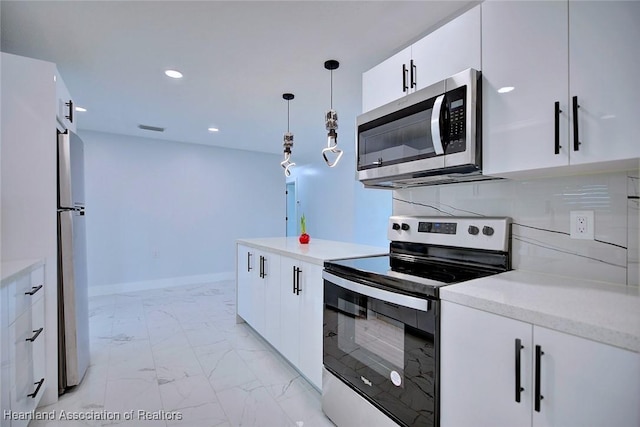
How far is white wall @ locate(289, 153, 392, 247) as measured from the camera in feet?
20.0

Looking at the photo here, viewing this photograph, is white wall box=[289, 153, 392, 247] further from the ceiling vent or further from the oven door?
the oven door

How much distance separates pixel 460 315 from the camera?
1099 millimetres

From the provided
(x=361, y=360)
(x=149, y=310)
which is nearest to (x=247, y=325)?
(x=149, y=310)

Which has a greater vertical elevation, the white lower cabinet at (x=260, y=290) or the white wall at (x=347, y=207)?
the white wall at (x=347, y=207)

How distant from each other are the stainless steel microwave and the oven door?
25.3 inches

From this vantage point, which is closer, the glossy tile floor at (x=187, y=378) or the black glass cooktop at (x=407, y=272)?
the black glass cooktop at (x=407, y=272)

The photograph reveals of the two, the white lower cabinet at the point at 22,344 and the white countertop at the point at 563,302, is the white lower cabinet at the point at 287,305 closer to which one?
the white countertop at the point at 563,302

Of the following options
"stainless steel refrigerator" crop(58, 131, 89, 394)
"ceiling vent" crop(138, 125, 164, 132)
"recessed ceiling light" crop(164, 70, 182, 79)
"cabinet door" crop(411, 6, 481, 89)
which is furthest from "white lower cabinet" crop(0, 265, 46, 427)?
"ceiling vent" crop(138, 125, 164, 132)

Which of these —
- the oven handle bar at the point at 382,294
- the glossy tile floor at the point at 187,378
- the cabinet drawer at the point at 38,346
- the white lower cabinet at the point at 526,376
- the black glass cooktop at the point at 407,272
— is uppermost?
the black glass cooktop at the point at 407,272

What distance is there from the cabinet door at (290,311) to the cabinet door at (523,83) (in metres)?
1.38

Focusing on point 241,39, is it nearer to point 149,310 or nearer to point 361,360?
point 361,360

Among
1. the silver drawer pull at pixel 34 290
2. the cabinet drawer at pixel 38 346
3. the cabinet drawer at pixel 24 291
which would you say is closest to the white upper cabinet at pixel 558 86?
the cabinet drawer at pixel 24 291

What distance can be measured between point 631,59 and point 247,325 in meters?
3.29

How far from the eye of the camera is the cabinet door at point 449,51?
142cm
